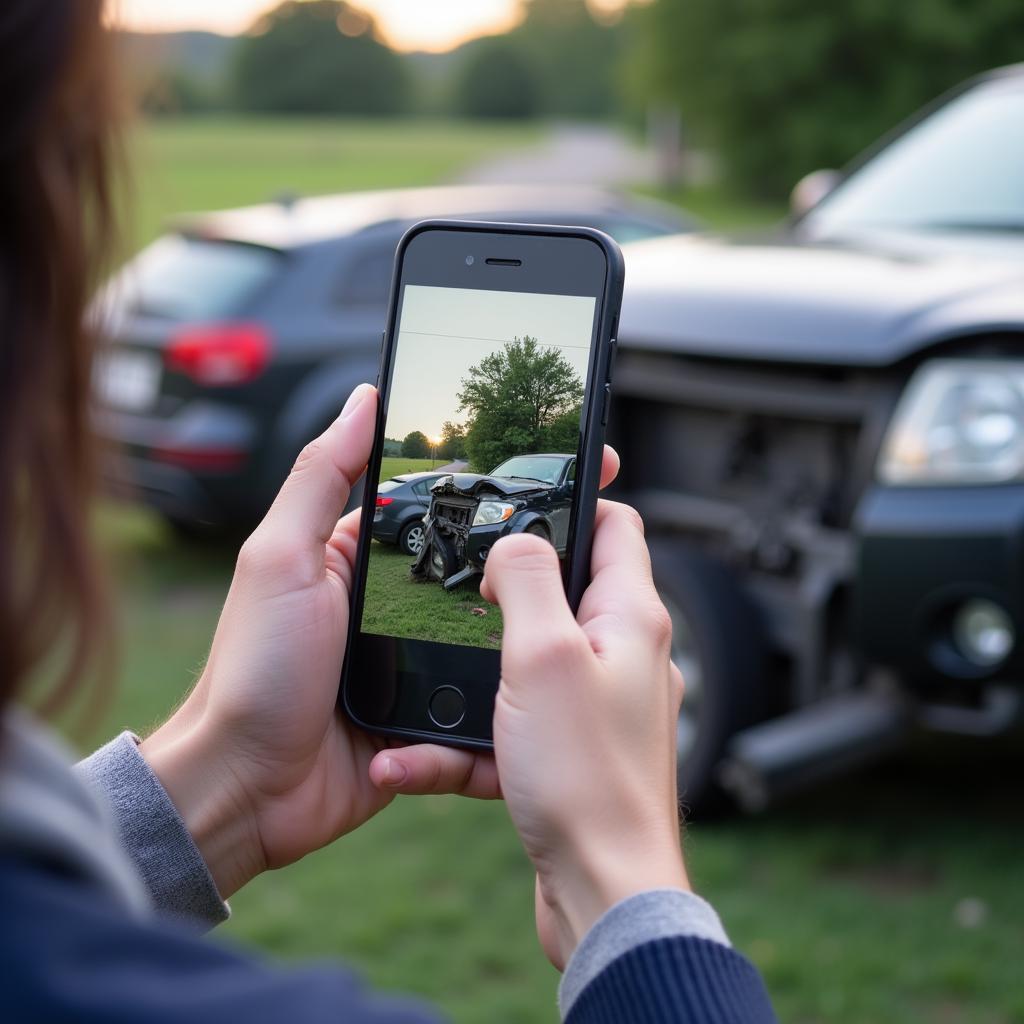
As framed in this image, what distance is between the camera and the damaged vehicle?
1.45 meters

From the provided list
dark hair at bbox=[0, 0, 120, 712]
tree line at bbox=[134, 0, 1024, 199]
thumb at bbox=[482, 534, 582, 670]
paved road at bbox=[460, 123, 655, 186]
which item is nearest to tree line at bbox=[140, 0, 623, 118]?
paved road at bbox=[460, 123, 655, 186]

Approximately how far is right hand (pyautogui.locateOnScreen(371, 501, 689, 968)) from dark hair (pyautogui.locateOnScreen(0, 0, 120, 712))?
0.48 metres

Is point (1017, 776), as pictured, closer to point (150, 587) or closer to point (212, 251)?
point (150, 587)

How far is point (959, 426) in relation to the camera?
3.06 metres

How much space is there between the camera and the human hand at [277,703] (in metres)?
1.42

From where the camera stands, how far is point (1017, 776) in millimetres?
3934

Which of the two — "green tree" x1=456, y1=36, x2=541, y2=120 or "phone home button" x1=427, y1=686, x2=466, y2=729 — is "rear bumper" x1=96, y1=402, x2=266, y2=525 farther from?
"green tree" x1=456, y1=36, x2=541, y2=120

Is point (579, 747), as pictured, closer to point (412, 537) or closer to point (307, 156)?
point (412, 537)

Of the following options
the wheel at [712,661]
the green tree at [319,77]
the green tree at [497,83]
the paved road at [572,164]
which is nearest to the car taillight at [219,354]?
the wheel at [712,661]

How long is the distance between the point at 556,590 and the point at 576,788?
19 cm

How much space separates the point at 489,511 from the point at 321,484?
0.18 m

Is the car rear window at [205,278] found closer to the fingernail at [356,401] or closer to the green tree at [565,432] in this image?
the fingernail at [356,401]

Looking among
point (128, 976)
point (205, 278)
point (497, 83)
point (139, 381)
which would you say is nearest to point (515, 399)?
point (128, 976)

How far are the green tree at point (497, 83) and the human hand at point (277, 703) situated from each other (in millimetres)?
86089
